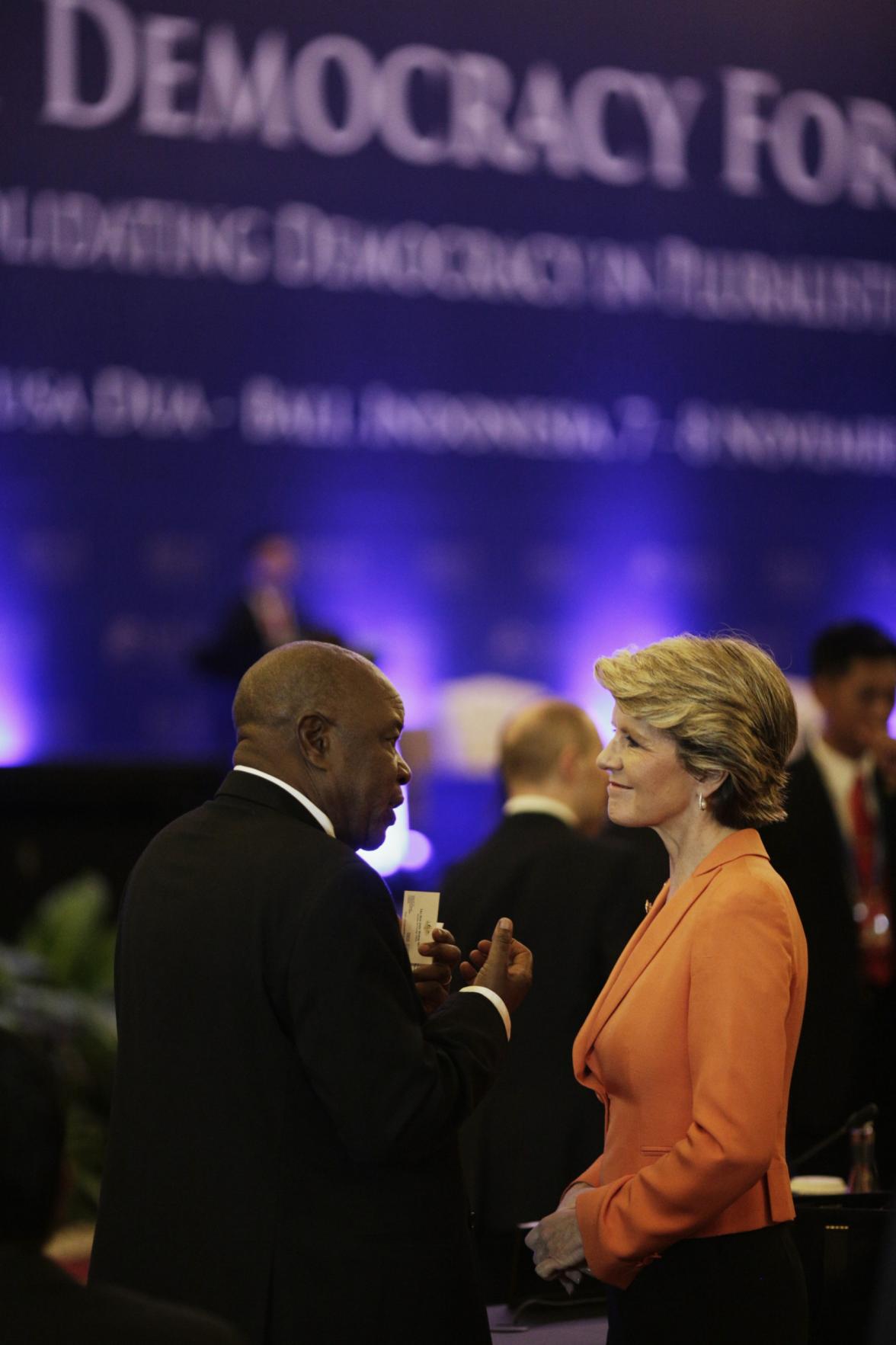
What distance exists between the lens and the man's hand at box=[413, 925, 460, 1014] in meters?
2.38

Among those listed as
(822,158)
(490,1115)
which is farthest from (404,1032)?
(822,158)

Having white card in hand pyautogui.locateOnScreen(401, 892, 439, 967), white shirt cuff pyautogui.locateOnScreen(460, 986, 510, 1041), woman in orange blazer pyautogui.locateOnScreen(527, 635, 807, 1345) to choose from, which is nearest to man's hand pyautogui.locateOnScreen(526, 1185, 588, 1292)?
woman in orange blazer pyautogui.locateOnScreen(527, 635, 807, 1345)

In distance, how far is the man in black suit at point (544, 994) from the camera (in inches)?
141

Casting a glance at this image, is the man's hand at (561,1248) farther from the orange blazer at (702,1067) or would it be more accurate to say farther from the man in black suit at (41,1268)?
the man in black suit at (41,1268)

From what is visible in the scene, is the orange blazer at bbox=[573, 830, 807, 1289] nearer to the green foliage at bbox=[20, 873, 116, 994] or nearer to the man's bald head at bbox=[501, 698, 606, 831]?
the man's bald head at bbox=[501, 698, 606, 831]

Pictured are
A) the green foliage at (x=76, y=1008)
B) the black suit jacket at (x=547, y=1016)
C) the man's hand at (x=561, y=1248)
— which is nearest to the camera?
the man's hand at (x=561, y=1248)

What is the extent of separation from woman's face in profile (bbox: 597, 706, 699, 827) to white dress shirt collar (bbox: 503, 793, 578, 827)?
1.45 m

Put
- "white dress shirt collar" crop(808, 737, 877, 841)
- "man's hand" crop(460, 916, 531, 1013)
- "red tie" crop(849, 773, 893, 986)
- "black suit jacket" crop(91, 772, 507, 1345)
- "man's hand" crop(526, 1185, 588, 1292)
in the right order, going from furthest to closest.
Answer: "white dress shirt collar" crop(808, 737, 877, 841) → "red tie" crop(849, 773, 893, 986) → "man's hand" crop(460, 916, 531, 1013) → "man's hand" crop(526, 1185, 588, 1292) → "black suit jacket" crop(91, 772, 507, 1345)

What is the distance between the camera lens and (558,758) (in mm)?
3818

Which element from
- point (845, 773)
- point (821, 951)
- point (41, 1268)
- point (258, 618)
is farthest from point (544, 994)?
point (258, 618)

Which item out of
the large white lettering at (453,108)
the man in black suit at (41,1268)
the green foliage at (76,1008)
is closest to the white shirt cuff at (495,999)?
the man in black suit at (41,1268)

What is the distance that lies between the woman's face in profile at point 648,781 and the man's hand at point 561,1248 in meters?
0.50

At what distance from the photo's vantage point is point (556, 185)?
A: 29.0ft

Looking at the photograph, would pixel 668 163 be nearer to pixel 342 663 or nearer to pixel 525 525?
pixel 525 525
